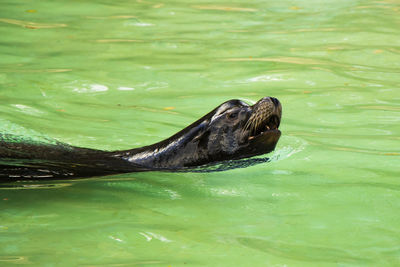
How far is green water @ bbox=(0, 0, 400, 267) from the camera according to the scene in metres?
4.00

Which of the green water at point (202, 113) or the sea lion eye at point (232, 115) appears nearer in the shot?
the green water at point (202, 113)

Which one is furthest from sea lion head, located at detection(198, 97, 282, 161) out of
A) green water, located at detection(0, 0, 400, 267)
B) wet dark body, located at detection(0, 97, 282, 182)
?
green water, located at detection(0, 0, 400, 267)

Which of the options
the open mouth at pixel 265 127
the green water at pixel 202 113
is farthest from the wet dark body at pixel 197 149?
the green water at pixel 202 113

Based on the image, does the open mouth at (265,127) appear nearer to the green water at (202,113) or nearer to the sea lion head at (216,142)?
the sea lion head at (216,142)

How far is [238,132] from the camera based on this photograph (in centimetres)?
565

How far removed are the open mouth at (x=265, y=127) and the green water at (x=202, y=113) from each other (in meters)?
0.29

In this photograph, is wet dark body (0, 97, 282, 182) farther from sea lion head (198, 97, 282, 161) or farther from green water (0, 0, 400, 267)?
green water (0, 0, 400, 267)

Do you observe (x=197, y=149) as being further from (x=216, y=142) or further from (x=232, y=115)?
(x=232, y=115)

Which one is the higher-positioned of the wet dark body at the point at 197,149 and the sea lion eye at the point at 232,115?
the sea lion eye at the point at 232,115

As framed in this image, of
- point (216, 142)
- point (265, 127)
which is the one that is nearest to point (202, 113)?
point (216, 142)

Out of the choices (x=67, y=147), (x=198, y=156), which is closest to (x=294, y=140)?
(x=198, y=156)

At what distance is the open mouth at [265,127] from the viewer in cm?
555

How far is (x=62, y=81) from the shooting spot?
8805 mm

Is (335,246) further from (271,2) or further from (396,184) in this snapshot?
(271,2)
